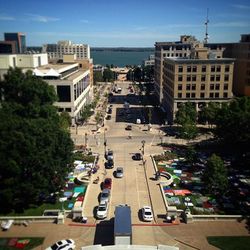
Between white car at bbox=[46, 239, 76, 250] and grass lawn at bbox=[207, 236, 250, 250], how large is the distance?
16129 millimetres

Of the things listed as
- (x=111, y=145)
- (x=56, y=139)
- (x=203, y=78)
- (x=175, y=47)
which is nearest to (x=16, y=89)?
(x=56, y=139)

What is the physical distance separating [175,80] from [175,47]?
35.9m

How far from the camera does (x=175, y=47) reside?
12500 cm

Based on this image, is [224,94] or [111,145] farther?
[224,94]

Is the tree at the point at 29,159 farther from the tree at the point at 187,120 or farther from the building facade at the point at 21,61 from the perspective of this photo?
the building facade at the point at 21,61

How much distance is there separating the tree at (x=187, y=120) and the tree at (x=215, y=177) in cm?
2351

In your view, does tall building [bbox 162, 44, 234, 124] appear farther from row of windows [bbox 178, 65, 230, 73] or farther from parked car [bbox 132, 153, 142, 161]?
parked car [bbox 132, 153, 142, 161]

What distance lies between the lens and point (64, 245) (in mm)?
36250

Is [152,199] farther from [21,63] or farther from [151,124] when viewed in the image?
[21,63]

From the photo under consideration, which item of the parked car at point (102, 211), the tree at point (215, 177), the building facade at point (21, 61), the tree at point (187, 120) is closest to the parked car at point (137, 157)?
the tree at point (187, 120)

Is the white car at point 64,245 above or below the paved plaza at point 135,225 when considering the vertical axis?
above

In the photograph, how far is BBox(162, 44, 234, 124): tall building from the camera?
92.1 m

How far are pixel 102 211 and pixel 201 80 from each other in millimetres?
61216

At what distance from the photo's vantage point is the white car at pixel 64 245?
1415 inches
